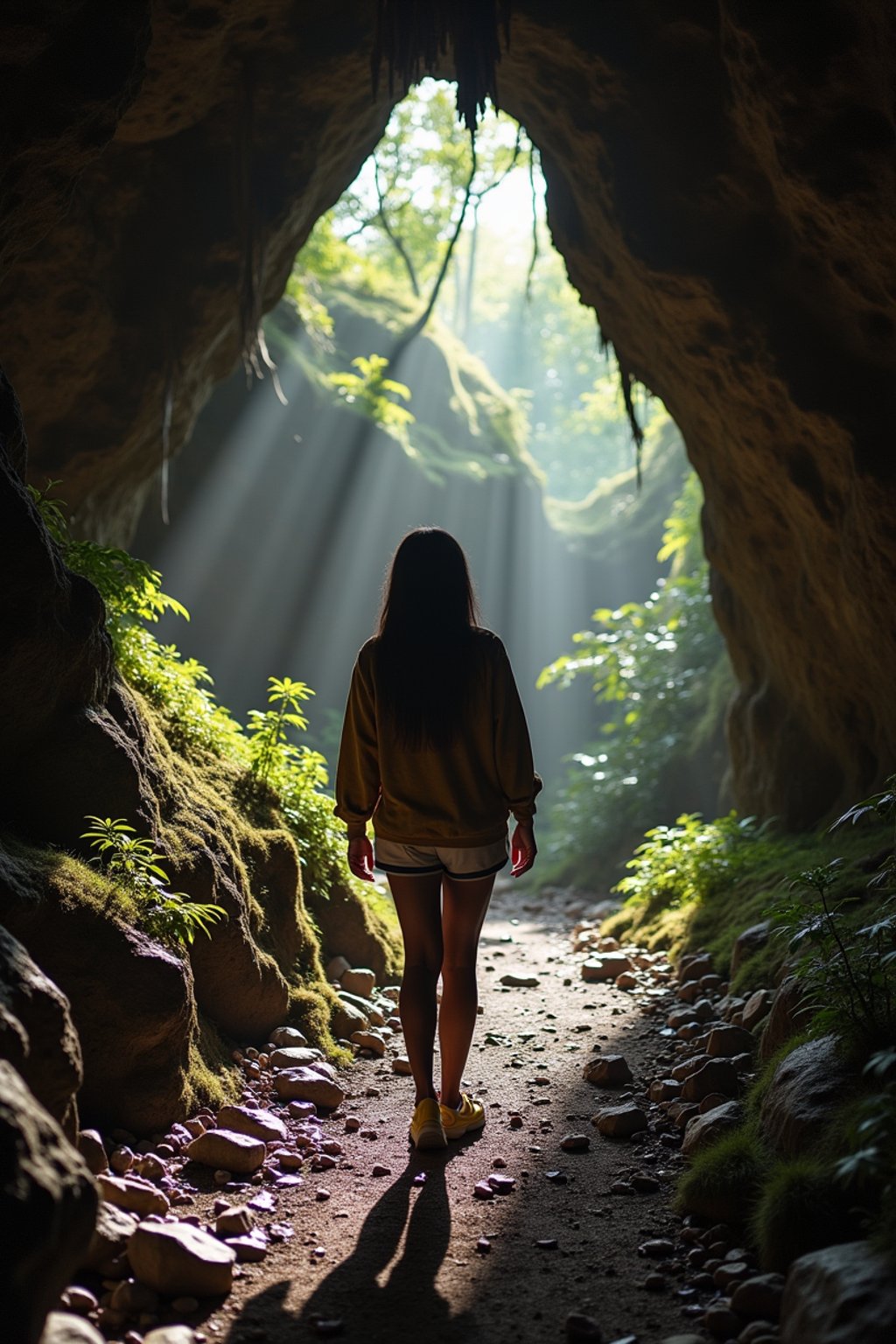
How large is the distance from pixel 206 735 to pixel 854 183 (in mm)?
4765

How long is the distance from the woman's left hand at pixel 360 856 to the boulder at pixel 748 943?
274 centimetres

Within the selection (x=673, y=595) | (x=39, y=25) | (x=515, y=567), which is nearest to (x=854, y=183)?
(x=39, y=25)

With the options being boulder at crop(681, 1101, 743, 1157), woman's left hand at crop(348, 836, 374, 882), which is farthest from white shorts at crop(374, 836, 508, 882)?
boulder at crop(681, 1101, 743, 1157)

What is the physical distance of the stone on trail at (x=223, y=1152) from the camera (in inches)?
137

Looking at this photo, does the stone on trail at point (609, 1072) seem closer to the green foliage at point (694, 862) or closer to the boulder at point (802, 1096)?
the boulder at point (802, 1096)

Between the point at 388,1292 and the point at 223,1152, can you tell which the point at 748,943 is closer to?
the point at 223,1152

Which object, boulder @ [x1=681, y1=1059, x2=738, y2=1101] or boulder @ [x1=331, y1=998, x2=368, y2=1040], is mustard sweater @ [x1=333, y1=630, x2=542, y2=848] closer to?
boulder @ [x1=681, y1=1059, x2=738, y2=1101]

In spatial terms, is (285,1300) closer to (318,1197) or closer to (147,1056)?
(318,1197)

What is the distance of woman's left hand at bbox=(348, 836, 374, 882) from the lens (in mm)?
4059

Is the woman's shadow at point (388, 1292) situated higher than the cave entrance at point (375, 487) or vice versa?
the cave entrance at point (375, 487)

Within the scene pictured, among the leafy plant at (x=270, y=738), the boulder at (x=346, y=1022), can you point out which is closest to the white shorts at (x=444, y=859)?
the boulder at (x=346, y=1022)

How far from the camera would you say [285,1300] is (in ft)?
8.95

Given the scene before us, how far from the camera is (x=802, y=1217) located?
2.64 metres

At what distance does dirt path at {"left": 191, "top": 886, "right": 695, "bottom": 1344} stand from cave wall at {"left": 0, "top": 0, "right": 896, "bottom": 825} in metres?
3.69
